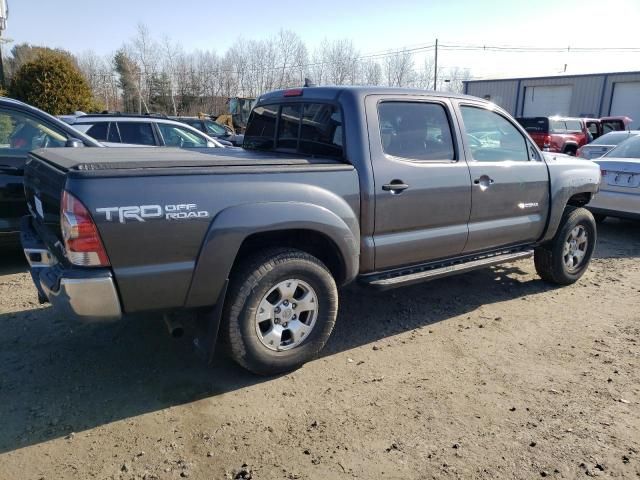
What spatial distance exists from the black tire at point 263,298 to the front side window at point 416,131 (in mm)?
1144

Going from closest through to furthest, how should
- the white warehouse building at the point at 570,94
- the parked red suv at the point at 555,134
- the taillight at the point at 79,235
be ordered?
the taillight at the point at 79,235 → the parked red suv at the point at 555,134 → the white warehouse building at the point at 570,94

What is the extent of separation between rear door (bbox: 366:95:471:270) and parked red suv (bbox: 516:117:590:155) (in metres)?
14.0

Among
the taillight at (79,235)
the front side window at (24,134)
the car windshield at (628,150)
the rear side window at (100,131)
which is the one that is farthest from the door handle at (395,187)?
the car windshield at (628,150)

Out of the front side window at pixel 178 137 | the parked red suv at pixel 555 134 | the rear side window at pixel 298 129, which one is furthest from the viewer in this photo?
the parked red suv at pixel 555 134

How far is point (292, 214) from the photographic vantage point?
10.3 feet

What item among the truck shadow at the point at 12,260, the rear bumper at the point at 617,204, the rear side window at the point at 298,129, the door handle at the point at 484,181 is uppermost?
the rear side window at the point at 298,129

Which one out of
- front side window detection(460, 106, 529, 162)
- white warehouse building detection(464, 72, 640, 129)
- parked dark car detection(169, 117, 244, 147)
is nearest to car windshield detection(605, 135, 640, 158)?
front side window detection(460, 106, 529, 162)

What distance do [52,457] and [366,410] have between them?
177 cm

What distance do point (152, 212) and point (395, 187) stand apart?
1799mm

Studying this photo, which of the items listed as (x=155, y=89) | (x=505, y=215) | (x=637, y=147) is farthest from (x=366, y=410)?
(x=155, y=89)

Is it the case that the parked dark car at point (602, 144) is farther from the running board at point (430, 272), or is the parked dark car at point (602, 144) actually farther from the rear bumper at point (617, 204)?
the running board at point (430, 272)

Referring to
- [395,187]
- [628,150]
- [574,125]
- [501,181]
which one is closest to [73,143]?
[395,187]

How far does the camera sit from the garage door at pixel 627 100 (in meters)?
31.4

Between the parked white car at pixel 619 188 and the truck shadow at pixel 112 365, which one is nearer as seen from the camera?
the truck shadow at pixel 112 365
